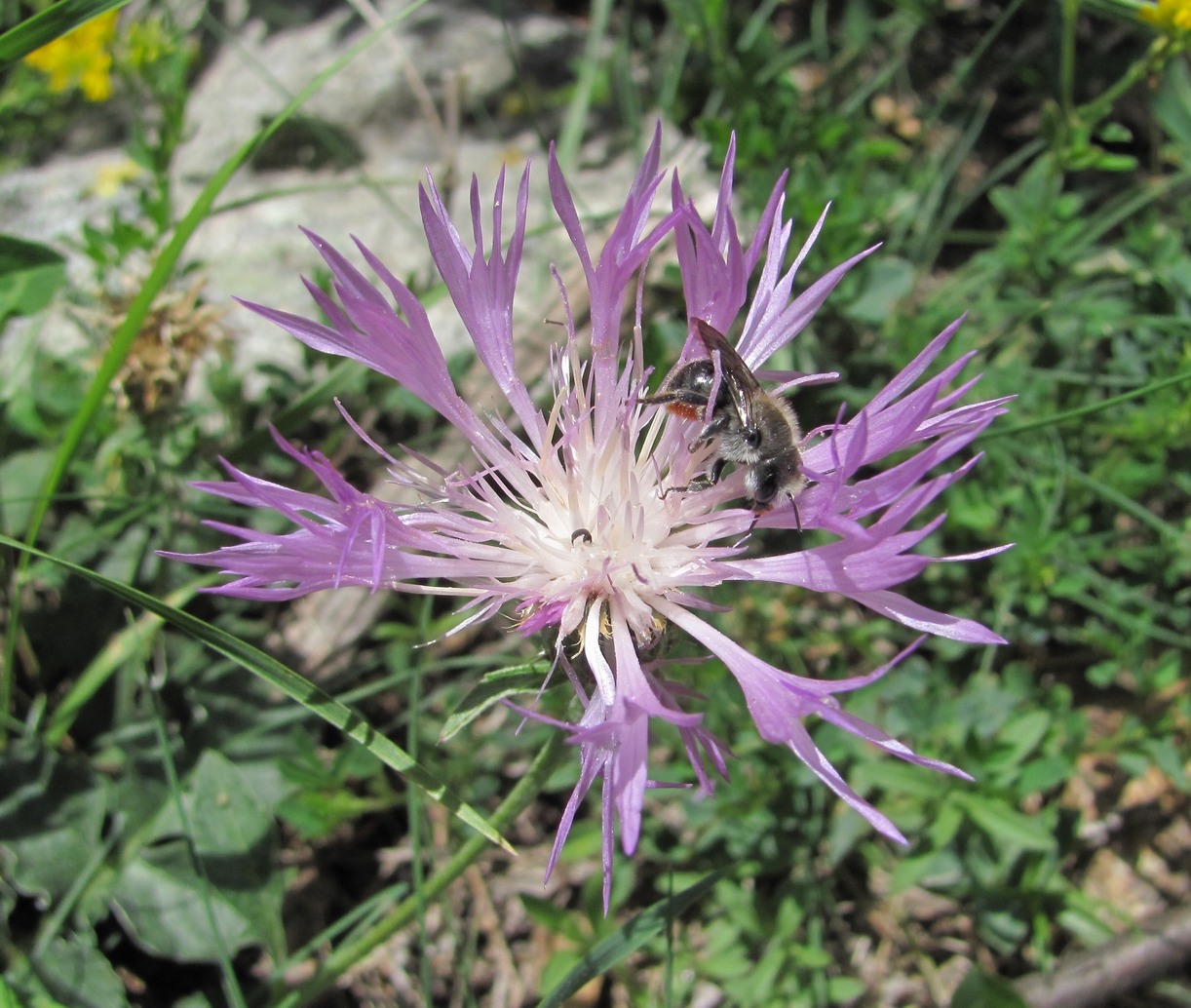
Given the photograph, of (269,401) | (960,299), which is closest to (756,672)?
(269,401)

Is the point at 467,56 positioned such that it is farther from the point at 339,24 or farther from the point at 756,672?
the point at 756,672

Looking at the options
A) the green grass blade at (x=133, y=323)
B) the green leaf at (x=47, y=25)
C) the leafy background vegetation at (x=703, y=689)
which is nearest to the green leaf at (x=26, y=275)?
the leafy background vegetation at (x=703, y=689)

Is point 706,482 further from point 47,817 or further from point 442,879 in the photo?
point 47,817

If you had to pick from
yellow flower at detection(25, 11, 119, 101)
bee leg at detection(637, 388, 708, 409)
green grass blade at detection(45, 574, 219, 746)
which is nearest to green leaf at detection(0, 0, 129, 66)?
green grass blade at detection(45, 574, 219, 746)

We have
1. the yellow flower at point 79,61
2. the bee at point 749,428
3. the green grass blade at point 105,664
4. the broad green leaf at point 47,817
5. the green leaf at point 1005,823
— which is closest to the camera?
the bee at point 749,428

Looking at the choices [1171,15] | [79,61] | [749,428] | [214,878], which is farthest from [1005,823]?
[79,61]

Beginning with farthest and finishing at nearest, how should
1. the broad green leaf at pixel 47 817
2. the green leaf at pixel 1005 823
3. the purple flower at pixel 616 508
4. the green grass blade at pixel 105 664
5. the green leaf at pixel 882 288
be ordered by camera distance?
the green leaf at pixel 882 288 → the green grass blade at pixel 105 664 → the broad green leaf at pixel 47 817 → the green leaf at pixel 1005 823 → the purple flower at pixel 616 508

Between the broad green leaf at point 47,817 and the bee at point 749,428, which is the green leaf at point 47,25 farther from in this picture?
the broad green leaf at point 47,817
